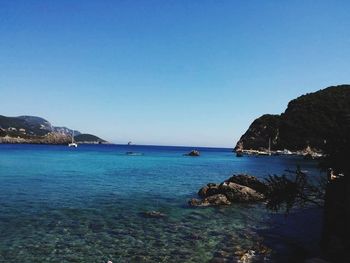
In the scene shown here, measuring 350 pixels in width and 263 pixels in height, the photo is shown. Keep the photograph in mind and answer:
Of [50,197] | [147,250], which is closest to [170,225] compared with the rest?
[147,250]

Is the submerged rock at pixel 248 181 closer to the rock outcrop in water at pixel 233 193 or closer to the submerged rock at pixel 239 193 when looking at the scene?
the rock outcrop in water at pixel 233 193

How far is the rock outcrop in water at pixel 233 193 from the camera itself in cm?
3691

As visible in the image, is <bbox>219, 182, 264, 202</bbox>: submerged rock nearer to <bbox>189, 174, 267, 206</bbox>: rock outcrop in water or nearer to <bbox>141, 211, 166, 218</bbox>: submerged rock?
<bbox>189, 174, 267, 206</bbox>: rock outcrop in water

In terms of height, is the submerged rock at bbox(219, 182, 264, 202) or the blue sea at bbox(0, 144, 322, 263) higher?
the submerged rock at bbox(219, 182, 264, 202)

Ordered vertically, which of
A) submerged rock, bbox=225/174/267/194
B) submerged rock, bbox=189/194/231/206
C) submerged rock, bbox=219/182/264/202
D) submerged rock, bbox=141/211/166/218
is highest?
submerged rock, bbox=225/174/267/194

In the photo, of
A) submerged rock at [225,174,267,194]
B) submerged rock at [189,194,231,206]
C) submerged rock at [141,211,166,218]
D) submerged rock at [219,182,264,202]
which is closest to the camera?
submerged rock at [141,211,166,218]

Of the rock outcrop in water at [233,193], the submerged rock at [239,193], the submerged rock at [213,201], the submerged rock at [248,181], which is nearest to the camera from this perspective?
the submerged rock at [213,201]

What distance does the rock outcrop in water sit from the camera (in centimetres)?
3691

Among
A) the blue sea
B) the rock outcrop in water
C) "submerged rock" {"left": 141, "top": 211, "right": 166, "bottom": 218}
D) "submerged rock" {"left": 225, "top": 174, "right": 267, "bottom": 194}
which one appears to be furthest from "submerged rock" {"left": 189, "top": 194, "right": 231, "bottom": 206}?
"submerged rock" {"left": 141, "top": 211, "right": 166, "bottom": 218}

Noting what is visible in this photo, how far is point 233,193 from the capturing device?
39000mm

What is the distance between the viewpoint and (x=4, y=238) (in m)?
22.3

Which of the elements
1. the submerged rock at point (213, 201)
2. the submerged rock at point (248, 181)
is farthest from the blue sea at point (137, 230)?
the submerged rock at point (248, 181)

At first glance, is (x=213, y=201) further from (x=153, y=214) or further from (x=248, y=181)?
(x=153, y=214)

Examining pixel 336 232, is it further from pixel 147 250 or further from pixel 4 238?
pixel 4 238
